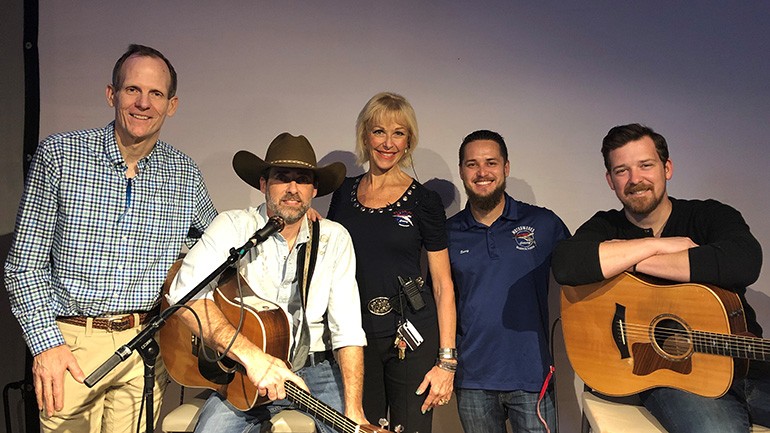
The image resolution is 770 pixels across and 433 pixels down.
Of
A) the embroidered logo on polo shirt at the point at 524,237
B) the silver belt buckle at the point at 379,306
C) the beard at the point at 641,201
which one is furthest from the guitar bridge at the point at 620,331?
the silver belt buckle at the point at 379,306

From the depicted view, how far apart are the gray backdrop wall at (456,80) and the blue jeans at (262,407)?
149 cm

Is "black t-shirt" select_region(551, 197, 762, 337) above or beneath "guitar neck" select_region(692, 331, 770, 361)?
above

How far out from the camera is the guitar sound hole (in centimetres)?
279

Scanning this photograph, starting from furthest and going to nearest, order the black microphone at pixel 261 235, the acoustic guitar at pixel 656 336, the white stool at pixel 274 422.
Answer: the white stool at pixel 274 422 → the acoustic guitar at pixel 656 336 → the black microphone at pixel 261 235

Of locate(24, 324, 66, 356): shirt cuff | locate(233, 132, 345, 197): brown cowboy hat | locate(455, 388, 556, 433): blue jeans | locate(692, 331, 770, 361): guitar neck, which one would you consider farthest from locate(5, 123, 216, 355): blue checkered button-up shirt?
locate(692, 331, 770, 361): guitar neck

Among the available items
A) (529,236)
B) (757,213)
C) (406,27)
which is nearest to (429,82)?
(406,27)

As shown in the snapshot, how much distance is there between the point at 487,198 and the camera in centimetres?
349

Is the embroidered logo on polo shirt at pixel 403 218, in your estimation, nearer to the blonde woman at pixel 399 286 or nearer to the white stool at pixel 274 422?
the blonde woman at pixel 399 286

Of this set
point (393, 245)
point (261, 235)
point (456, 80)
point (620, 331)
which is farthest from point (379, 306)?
point (456, 80)

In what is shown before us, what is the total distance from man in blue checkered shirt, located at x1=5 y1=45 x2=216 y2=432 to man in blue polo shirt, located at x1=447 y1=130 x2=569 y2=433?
1.54 metres

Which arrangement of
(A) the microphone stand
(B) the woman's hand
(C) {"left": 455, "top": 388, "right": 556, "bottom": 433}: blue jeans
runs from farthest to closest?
(C) {"left": 455, "top": 388, "right": 556, "bottom": 433}: blue jeans < (B) the woman's hand < (A) the microphone stand

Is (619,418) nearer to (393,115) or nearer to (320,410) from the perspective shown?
(320,410)

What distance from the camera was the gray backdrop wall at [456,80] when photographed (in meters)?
4.09

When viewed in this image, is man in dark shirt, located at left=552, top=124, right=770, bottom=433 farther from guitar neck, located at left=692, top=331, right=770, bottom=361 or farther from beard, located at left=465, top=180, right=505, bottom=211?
beard, located at left=465, top=180, right=505, bottom=211
